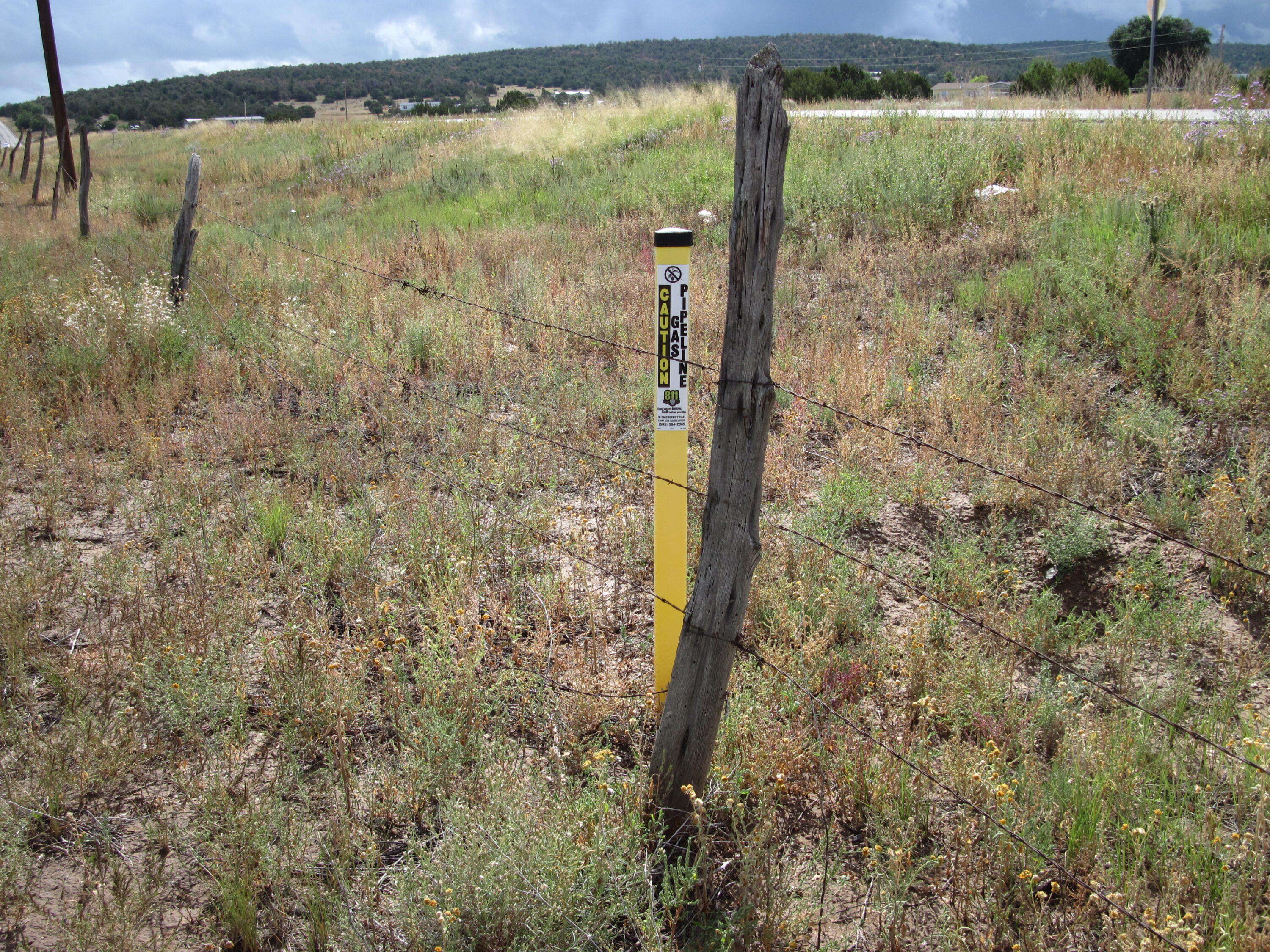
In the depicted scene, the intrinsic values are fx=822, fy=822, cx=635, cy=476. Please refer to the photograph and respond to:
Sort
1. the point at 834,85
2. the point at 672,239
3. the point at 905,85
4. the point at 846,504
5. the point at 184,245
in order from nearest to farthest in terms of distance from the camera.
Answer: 1. the point at 672,239
2. the point at 846,504
3. the point at 184,245
4. the point at 834,85
5. the point at 905,85

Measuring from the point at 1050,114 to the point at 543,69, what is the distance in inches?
4619

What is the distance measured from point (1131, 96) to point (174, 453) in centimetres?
1892

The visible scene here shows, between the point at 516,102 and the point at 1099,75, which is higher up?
the point at 516,102

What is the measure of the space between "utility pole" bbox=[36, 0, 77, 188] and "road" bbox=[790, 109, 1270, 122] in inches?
651

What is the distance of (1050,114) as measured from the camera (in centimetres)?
1241

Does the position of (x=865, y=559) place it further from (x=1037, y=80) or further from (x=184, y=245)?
(x=1037, y=80)

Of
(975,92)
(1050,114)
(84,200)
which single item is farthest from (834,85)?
(84,200)

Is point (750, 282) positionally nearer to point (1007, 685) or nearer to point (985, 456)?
point (1007, 685)

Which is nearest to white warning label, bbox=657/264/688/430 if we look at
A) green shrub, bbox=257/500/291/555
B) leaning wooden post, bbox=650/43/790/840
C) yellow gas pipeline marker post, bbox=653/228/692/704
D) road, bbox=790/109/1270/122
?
yellow gas pipeline marker post, bbox=653/228/692/704

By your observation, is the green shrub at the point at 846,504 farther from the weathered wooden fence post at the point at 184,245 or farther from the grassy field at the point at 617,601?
the weathered wooden fence post at the point at 184,245

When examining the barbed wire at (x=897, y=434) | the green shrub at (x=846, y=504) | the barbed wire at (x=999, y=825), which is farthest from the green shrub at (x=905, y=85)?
the barbed wire at (x=999, y=825)

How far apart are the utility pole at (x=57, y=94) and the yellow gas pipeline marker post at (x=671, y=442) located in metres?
20.9

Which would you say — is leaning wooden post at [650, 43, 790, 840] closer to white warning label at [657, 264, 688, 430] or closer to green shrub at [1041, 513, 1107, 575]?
white warning label at [657, 264, 688, 430]

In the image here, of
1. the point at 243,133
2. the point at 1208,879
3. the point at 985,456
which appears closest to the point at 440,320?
the point at 985,456
